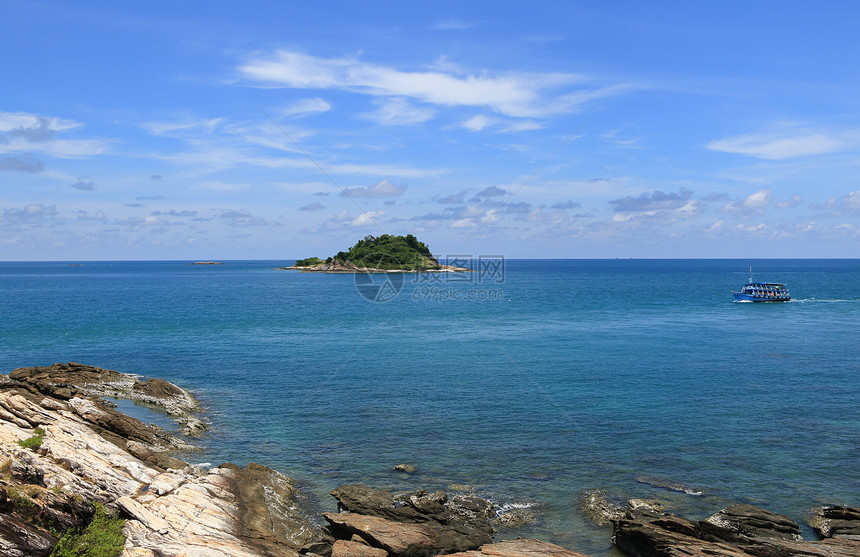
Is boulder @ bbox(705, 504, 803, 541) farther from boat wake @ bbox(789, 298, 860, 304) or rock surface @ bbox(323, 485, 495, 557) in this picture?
boat wake @ bbox(789, 298, 860, 304)

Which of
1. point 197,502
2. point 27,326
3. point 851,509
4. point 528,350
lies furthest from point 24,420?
point 27,326

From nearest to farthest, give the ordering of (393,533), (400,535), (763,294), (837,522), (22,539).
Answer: (22,539) → (400,535) → (393,533) → (837,522) → (763,294)

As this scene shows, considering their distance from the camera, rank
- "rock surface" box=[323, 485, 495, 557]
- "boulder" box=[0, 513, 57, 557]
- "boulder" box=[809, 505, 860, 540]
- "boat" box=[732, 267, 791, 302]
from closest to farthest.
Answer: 1. "boulder" box=[0, 513, 57, 557]
2. "rock surface" box=[323, 485, 495, 557]
3. "boulder" box=[809, 505, 860, 540]
4. "boat" box=[732, 267, 791, 302]

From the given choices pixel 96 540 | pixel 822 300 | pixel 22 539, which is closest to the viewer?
pixel 22 539

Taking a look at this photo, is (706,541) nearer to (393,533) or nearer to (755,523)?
(755,523)

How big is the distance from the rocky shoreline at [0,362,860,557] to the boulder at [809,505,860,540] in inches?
1.9

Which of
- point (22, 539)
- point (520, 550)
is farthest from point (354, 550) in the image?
point (22, 539)

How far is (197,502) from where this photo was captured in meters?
20.2

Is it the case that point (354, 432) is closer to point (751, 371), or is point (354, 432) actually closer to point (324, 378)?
point (324, 378)

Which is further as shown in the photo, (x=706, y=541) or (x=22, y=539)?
(x=706, y=541)

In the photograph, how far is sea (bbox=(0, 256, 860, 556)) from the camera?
85.3 ft

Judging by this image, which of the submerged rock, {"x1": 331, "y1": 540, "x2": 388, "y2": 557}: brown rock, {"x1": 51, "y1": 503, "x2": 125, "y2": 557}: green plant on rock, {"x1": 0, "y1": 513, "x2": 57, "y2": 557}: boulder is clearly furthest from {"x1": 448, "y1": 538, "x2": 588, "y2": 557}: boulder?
{"x1": 0, "y1": 513, "x2": 57, "y2": 557}: boulder

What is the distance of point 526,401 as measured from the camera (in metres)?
40.3

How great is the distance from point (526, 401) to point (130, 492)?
27563 mm
